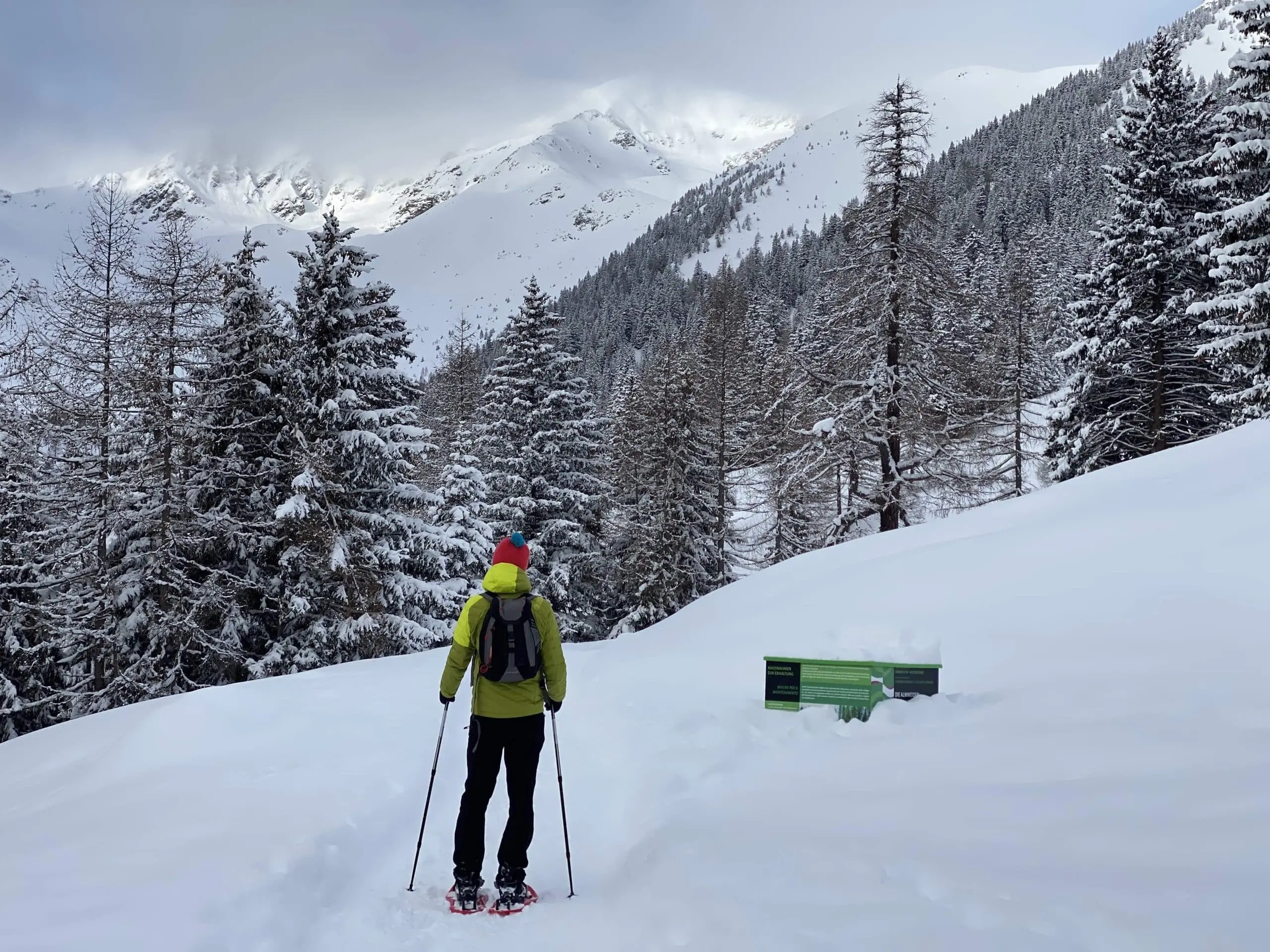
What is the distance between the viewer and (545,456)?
22.9m

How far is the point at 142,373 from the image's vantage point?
13.9 metres

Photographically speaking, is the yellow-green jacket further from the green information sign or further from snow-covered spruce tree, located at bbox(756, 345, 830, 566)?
snow-covered spruce tree, located at bbox(756, 345, 830, 566)

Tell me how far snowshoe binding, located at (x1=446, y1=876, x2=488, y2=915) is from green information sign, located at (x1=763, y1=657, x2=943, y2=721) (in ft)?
11.0

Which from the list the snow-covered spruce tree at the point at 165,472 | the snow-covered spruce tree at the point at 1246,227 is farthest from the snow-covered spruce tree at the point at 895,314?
the snow-covered spruce tree at the point at 165,472

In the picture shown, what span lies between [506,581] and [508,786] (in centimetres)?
134

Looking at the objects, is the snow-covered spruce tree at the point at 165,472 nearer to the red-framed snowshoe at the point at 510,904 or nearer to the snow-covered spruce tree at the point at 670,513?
the red-framed snowshoe at the point at 510,904

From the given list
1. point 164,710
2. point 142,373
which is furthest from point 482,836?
point 142,373

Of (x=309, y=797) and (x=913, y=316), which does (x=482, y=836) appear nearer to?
(x=309, y=797)

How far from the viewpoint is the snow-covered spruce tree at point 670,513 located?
79.0 ft

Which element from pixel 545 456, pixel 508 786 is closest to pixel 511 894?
pixel 508 786

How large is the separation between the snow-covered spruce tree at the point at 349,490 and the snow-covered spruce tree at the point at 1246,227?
676 inches

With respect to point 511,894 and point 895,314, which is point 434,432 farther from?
point 511,894

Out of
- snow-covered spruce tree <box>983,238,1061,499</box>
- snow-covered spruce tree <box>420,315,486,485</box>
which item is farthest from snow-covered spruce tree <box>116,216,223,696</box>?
snow-covered spruce tree <box>983,238,1061,499</box>

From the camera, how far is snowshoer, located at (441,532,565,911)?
4637 mm
